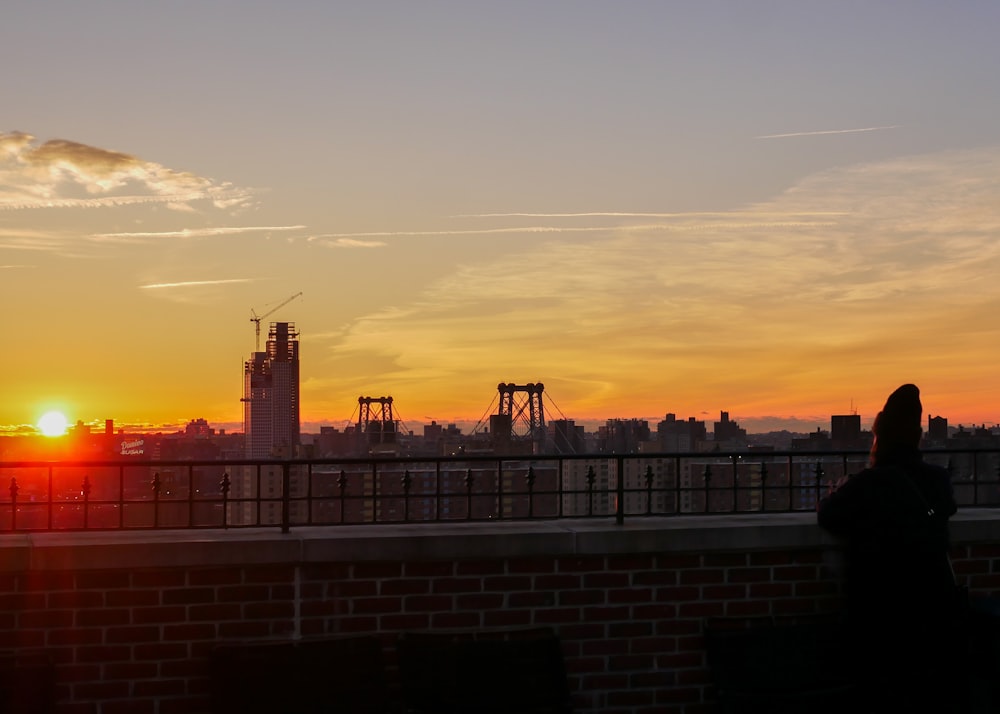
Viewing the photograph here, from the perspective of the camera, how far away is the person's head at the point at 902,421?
5.71m

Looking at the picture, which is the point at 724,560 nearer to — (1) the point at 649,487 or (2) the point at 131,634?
(1) the point at 649,487

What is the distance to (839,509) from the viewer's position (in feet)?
18.8

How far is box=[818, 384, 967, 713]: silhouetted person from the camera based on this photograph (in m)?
5.65

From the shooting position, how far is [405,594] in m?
6.43

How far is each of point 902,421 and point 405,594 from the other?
2761 mm

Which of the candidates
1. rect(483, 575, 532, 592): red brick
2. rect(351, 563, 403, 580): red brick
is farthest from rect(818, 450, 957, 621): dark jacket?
rect(351, 563, 403, 580): red brick

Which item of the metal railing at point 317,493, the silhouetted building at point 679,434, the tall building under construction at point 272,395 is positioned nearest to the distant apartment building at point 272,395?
the tall building under construction at point 272,395

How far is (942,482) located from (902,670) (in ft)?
3.08

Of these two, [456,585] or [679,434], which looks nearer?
[456,585]

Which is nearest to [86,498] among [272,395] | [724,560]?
[724,560]

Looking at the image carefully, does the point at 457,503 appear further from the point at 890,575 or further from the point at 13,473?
the point at 890,575

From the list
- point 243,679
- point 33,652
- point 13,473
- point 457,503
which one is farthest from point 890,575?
point 457,503

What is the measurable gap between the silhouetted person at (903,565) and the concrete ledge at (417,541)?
1092 millimetres

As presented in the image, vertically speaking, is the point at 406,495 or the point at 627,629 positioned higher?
the point at 406,495
